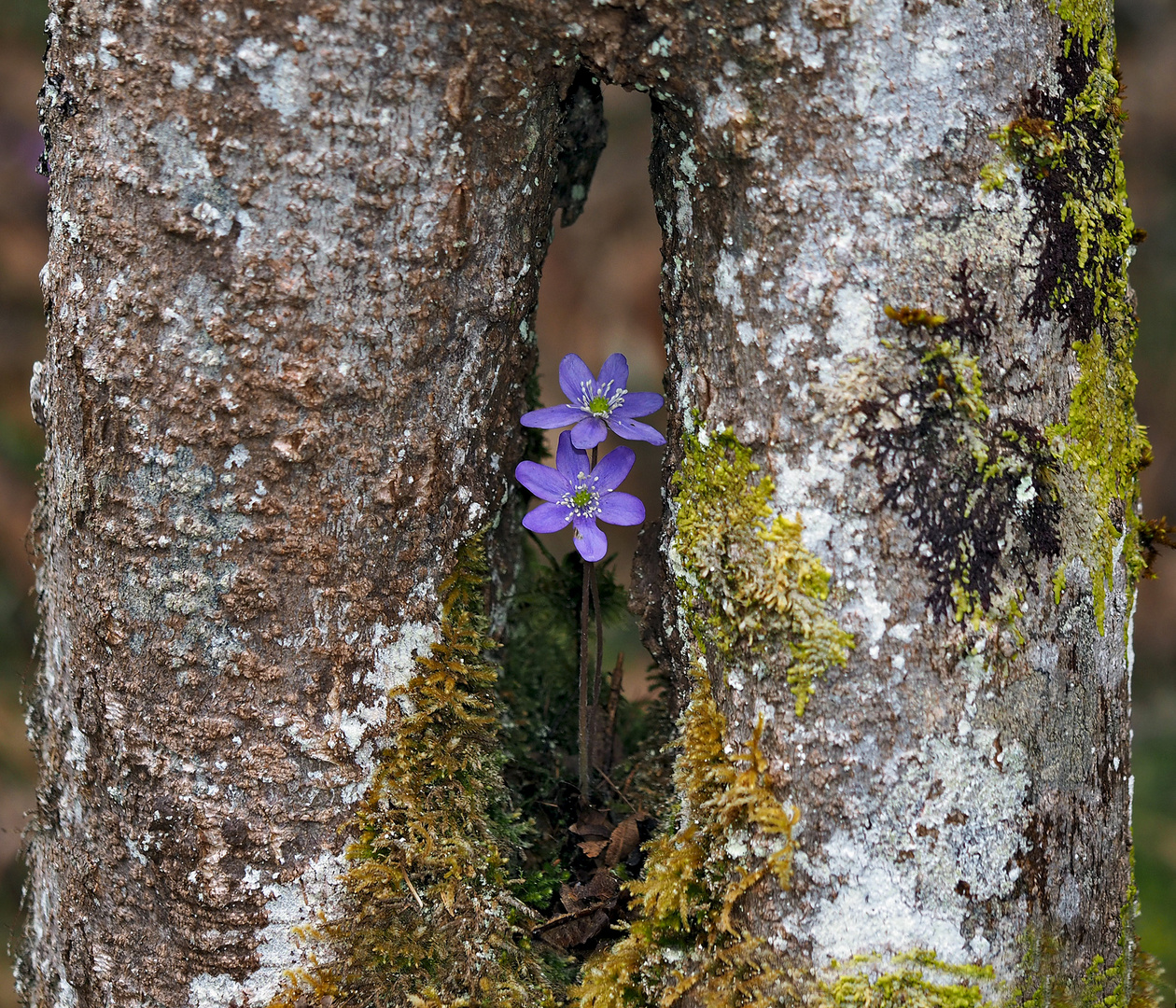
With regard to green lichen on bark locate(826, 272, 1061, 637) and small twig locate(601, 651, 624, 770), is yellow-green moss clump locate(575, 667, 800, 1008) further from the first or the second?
small twig locate(601, 651, 624, 770)

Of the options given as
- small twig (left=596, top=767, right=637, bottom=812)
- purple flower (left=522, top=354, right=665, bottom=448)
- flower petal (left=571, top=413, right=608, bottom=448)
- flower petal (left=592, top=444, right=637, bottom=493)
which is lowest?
small twig (left=596, top=767, right=637, bottom=812)

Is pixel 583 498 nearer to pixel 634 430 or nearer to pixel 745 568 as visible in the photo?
pixel 634 430

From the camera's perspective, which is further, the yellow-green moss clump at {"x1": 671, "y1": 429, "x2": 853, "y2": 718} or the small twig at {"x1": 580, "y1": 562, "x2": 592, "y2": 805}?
the small twig at {"x1": 580, "y1": 562, "x2": 592, "y2": 805}

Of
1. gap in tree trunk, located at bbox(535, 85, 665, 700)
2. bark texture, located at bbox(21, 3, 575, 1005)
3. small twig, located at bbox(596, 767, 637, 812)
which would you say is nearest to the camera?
bark texture, located at bbox(21, 3, 575, 1005)

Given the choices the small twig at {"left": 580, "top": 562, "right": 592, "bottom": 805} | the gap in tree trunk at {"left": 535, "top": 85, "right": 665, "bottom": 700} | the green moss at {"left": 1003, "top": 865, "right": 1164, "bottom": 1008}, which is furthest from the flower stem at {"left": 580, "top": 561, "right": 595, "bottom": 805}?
the gap in tree trunk at {"left": 535, "top": 85, "right": 665, "bottom": 700}

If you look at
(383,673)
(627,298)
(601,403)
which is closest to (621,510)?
(601,403)

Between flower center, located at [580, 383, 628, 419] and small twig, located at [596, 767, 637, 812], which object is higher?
flower center, located at [580, 383, 628, 419]

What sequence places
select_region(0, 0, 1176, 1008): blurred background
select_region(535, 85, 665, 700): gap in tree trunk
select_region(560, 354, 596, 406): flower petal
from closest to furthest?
select_region(560, 354, 596, 406): flower petal < select_region(0, 0, 1176, 1008): blurred background < select_region(535, 85, 665, 700): gap in tree trunk

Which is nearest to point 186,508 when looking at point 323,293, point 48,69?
point 323,293
